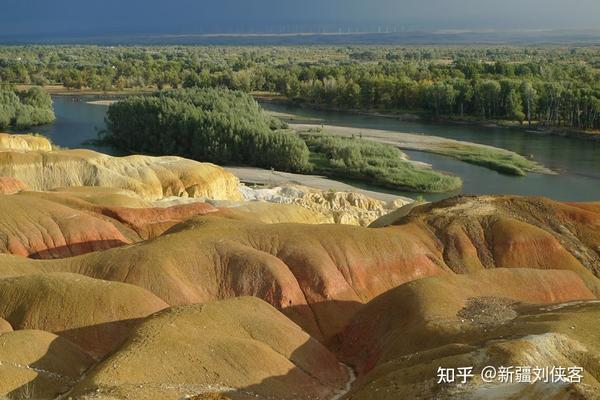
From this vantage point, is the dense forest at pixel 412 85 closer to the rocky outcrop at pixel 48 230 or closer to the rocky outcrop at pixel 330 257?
the rocky outcrop at pixel 330 257

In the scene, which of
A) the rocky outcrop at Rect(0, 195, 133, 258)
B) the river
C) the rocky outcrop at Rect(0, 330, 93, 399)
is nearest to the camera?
the rocky outcrop at Rect(0, 330, 93, 399)

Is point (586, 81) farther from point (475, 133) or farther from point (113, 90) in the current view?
point (113, 90)

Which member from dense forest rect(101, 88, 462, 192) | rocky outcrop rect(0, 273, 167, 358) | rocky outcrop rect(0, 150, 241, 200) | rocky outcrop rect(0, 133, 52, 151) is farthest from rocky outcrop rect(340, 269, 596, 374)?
rocky outcrop rect(0, 133, 52, 151)

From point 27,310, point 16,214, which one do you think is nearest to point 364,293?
point 27,310

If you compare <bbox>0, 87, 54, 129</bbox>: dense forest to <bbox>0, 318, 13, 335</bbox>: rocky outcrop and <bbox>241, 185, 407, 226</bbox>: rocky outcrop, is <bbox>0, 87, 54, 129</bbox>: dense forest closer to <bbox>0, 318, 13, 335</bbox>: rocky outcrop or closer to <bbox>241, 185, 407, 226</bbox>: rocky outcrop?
<bbox>241, 185, 407, 226</bbox>: rocky outcrop

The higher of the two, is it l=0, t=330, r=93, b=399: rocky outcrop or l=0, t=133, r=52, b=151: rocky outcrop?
l=0, t=330, r=93, b=399: rocky outcrop

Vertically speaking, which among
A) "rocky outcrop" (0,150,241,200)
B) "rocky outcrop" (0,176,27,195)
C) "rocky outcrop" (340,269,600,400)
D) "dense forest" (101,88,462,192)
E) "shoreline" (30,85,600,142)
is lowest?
"shoreline" (30,85,600,142)
